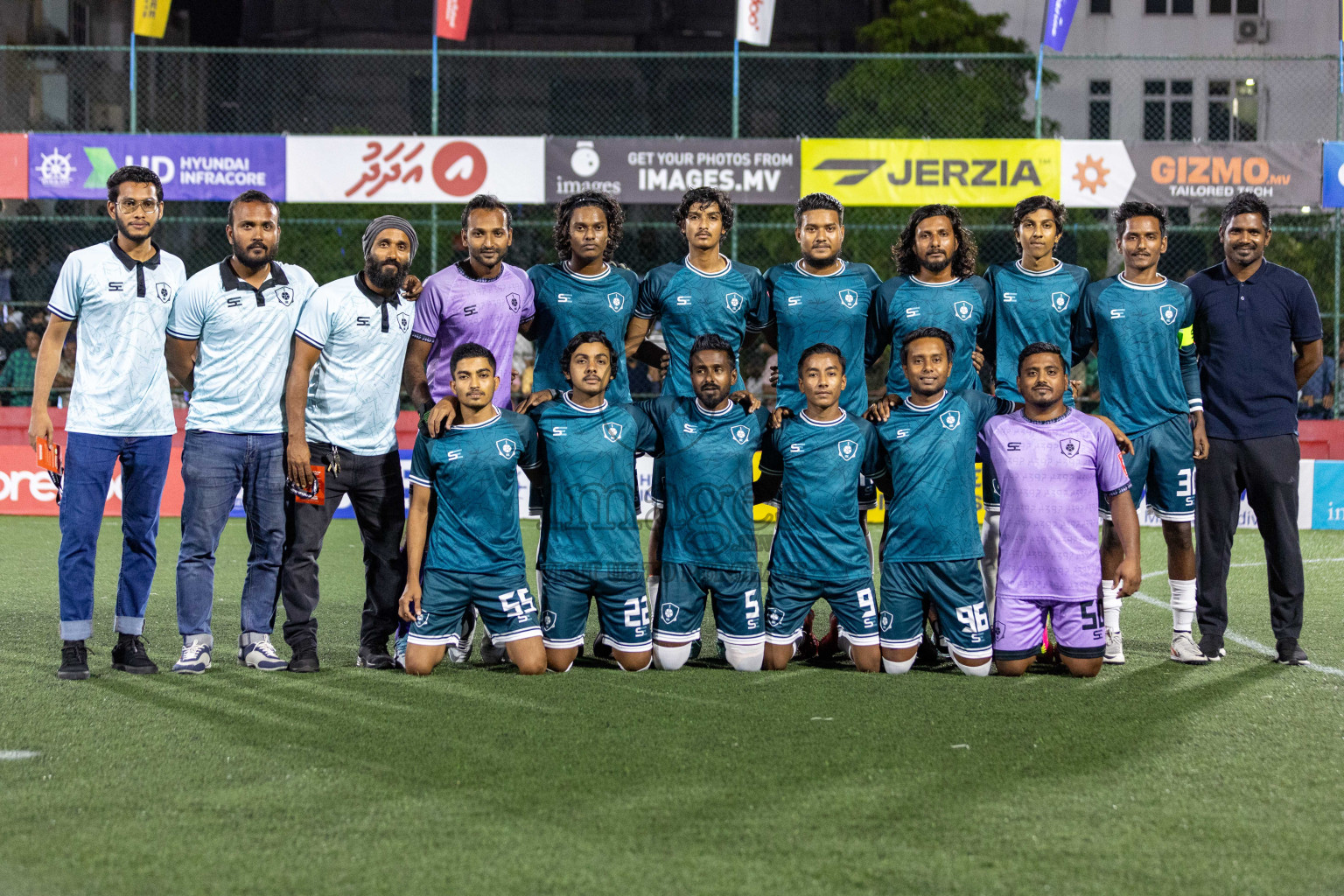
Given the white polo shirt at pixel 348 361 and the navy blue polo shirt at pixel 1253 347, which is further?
the navy blue polo shirt at pixel 1253 347

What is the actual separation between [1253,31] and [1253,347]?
1079 inches

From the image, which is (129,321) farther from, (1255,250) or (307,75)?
(307,75)

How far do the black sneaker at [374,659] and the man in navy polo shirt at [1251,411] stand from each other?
3780mm

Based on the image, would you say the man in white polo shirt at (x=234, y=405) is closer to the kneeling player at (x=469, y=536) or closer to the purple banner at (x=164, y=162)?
the kneeling player at (x=469, y=536)

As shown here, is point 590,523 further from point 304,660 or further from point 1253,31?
point 1253,31

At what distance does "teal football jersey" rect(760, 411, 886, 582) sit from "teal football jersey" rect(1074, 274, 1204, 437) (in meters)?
1.25

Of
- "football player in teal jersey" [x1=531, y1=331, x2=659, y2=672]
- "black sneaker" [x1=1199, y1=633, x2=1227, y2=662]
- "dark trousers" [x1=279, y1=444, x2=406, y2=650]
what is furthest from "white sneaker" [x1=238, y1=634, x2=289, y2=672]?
"black sneaker" [x1=1199, y1=633, x2=1227, y2=662]

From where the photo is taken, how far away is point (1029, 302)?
6246 mm

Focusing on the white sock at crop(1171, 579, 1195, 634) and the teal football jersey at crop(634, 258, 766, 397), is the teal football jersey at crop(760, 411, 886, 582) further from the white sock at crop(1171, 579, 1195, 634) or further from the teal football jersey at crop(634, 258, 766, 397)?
the white sock at crop(1171, 579, 1195, 634)

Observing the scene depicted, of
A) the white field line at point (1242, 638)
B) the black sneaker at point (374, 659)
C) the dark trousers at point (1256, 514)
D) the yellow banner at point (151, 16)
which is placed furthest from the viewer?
the yellow banner at point (151, 16)

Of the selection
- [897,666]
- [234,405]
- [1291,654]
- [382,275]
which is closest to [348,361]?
[382,275]

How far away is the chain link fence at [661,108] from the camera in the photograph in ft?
60.7

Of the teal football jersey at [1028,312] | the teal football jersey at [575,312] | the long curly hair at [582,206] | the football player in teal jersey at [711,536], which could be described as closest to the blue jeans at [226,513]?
the teal football jersey at [575,312]

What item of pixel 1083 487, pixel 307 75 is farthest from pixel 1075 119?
pixel 1083 487
